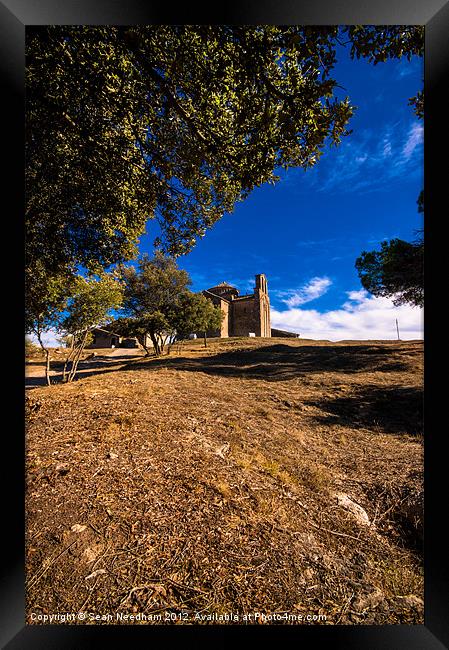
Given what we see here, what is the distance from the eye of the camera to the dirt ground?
5.32 ft

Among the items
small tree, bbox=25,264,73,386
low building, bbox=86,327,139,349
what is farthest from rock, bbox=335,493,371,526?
low building, bbox=86,327,139,349

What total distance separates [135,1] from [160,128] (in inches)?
75.1

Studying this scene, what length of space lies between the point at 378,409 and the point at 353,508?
3928mm

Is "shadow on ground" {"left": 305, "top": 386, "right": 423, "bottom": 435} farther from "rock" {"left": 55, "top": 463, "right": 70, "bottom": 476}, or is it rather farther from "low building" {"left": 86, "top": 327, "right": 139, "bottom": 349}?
"low building" {"left": 86, "top": 327, "right": 139, "bottom": 349}

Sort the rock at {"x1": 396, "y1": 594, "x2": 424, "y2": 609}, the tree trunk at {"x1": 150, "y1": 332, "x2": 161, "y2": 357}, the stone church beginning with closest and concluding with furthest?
the rock at {"x1": 396, "y1": 594, "x2": 424, "y2": 609}
the stone church
the tree trunk at {"x1": 150, "y1": 332, "x2": 161, "y2": 357}

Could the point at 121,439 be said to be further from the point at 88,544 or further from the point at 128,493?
the point at 88,544

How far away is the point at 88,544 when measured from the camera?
1.72 meters

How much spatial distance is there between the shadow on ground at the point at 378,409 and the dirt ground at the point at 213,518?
0.72 feet

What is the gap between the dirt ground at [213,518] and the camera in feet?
5.32

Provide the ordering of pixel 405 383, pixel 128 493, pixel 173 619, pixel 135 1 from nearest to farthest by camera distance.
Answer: pixel 173 619
pixel 135 1
pixel 128 493
pixel 405 383

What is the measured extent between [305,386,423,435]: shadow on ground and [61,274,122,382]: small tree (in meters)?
5.62

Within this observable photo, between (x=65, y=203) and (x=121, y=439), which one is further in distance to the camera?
(x=65, y=203)
